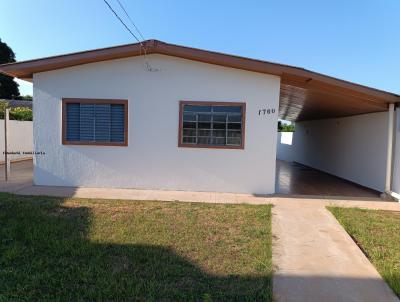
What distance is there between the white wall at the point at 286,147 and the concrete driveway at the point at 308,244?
14.2 metres

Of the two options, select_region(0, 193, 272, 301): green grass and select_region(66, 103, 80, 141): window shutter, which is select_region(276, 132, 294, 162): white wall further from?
select_region(0, 193, 272, 301): green grass

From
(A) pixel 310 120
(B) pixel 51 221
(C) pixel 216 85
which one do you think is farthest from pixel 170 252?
(A) pixel 310 120

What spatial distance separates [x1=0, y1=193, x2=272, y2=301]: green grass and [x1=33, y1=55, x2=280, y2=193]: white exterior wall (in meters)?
2.02

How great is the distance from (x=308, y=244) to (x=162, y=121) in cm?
516

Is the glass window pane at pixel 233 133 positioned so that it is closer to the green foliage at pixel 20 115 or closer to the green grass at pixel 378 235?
the green grass at pixel 378 235

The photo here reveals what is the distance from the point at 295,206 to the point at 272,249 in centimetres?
291

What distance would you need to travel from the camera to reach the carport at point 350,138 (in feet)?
29.6

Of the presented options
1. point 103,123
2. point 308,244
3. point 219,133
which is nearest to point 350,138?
point 219,133

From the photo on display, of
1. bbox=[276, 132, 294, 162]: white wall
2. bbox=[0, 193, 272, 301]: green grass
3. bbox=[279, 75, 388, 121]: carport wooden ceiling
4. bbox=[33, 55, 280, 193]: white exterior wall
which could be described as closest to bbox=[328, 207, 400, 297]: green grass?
bbox=[0, 193, 272, 301]: green grass

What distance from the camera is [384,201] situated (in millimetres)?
8961

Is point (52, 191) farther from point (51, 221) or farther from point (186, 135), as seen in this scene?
point (186, 135)

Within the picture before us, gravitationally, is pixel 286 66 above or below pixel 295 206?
above

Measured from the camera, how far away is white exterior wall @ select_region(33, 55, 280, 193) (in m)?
9.08

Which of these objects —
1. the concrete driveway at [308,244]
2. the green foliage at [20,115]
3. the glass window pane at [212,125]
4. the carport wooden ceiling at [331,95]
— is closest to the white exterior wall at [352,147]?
the carport wooden ceiling at [331,95]
